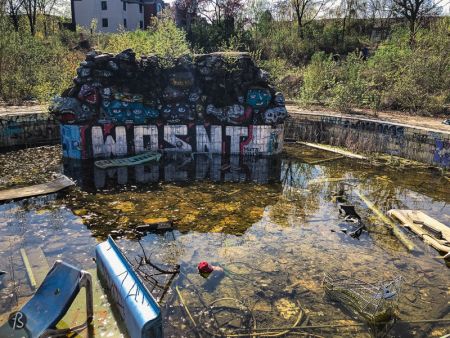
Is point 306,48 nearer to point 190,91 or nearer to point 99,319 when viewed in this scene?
point 190,91

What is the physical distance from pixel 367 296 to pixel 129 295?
5235mm

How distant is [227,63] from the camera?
19.9 m

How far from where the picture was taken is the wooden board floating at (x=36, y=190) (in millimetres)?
13434

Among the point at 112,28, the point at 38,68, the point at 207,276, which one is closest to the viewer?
the point at 207,276

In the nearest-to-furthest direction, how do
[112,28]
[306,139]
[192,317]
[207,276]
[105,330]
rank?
[105,330]
[192,317]
[207,276]
[306,139]
[112,28]

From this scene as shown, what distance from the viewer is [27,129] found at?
68.5ft

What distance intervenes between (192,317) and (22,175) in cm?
1150

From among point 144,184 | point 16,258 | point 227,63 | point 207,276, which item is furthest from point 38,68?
point 207,276

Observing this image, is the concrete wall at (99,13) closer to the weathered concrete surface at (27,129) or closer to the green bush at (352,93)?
the weathered concrete surface at (27,129)

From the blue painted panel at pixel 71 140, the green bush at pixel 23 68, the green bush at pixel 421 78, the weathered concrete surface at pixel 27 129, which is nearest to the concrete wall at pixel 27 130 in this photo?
the weathered concrete surface at pixel 27 129

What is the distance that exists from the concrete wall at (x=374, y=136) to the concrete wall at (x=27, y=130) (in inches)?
558

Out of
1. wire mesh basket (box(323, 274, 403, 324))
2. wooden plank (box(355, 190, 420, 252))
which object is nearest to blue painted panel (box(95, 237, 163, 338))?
wire mesh basket (box(323, 274, 403, 324))

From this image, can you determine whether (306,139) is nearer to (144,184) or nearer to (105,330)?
(144,184)

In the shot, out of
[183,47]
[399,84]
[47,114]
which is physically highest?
[183,47]
